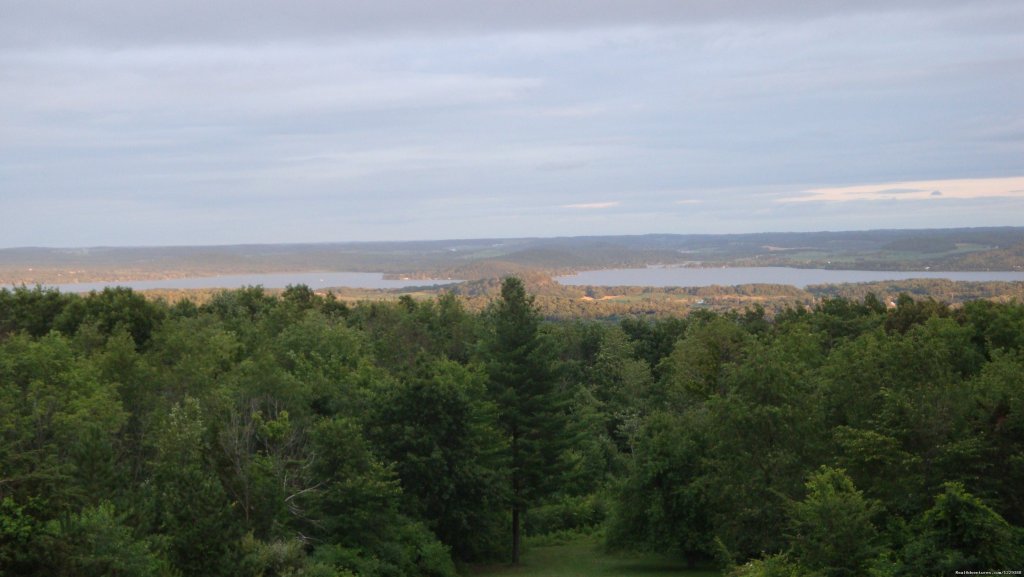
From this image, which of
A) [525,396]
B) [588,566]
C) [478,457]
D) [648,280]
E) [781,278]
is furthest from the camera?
[648,280]

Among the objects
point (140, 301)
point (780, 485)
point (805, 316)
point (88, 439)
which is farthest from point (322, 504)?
point (805, 316)

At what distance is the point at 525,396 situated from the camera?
40594 millimetres

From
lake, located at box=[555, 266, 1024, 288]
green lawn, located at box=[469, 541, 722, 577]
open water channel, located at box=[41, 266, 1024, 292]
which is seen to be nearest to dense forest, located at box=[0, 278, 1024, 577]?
green lawn, located at box=[469, 541, 722, 577]

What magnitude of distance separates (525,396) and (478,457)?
494 centimetres

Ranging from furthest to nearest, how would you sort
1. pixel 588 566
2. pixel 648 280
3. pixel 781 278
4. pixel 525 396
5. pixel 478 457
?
1. pixel 648 280
2. pixel 781 278
3. pixel 588 566
4. pixel 525 396
5. pixel 478 457

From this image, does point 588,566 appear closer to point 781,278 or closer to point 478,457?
point 478,457

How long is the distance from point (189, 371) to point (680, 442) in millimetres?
19068

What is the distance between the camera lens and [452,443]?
3538 cm

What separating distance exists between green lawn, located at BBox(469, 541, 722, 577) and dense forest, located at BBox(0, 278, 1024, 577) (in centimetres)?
88

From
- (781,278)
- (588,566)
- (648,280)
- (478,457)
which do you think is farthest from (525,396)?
(648,280)

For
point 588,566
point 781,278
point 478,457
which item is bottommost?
point 588,566

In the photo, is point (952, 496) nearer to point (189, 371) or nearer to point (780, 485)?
point (780, 485)

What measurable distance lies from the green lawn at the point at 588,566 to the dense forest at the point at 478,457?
882mm

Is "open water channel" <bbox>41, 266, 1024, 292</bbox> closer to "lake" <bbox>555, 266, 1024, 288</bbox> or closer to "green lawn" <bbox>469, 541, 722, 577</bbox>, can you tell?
"lake" <bbox>555, 266, 1024, 288</bbox>
